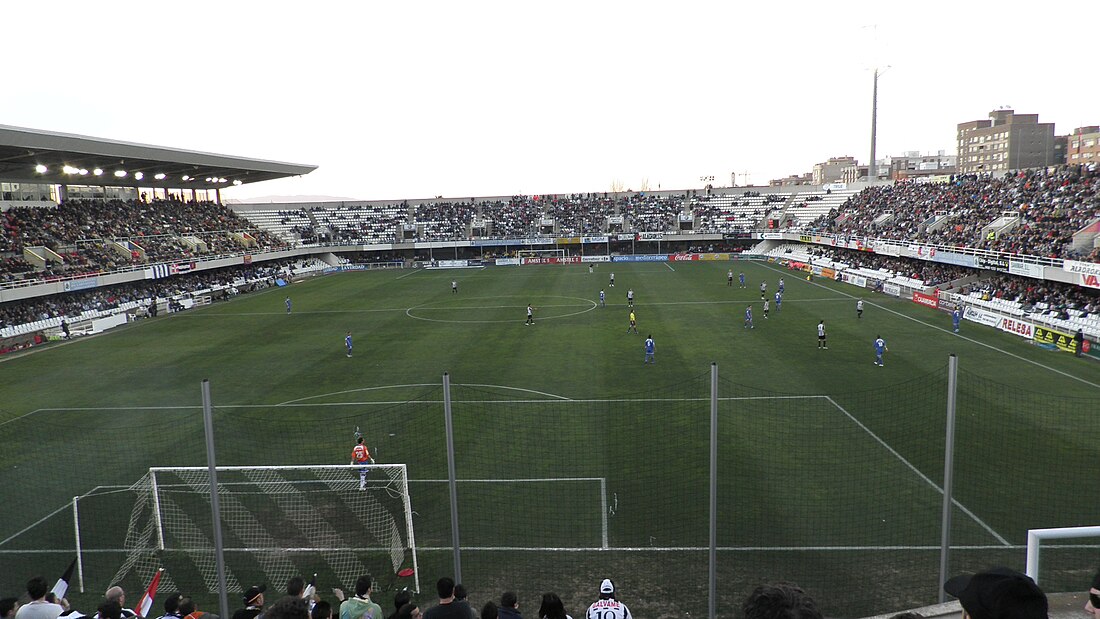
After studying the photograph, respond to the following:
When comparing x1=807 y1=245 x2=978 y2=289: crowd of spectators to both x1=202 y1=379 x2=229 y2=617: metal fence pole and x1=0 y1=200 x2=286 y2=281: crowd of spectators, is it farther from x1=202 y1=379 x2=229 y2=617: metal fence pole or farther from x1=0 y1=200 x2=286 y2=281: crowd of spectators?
x1=0 y1=200 x2=286 y2=281: crowd of spectators

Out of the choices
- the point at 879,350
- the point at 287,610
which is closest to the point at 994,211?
the point at 879,350

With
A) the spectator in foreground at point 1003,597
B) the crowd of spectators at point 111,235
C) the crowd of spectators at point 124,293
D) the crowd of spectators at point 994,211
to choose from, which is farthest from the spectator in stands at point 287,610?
the crowd of spectators at point 111,235

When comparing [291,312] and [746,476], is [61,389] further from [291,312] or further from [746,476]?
[746,476]

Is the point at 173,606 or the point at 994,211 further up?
the point at 994,211

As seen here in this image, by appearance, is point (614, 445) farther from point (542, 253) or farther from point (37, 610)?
point (542, 253)

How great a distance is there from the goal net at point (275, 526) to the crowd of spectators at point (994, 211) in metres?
30.4

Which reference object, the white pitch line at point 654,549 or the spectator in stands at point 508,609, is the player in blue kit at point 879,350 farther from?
the spectator in stands at point 508,609

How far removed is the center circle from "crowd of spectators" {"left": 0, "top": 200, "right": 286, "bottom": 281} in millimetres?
21156

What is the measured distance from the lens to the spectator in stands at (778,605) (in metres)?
2.78

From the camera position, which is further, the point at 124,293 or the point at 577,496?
the point at 124,293

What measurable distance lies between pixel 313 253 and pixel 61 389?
5247 cm

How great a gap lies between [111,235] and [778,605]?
185ft

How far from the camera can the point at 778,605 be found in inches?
111

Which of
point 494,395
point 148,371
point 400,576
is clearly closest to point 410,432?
point 494,395
